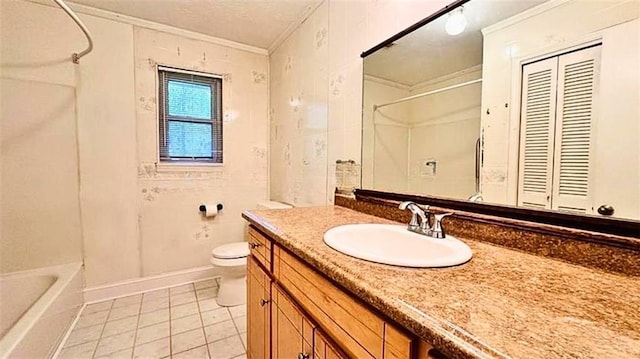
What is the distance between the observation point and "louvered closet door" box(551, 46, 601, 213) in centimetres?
76

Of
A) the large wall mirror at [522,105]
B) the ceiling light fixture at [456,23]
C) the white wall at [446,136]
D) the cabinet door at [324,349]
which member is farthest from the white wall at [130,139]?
the cabinet door at [324,349]

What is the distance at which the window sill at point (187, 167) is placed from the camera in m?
2.42

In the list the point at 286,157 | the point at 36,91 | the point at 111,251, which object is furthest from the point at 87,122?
the point at 286,157

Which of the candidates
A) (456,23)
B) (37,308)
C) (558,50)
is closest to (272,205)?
(37,308)

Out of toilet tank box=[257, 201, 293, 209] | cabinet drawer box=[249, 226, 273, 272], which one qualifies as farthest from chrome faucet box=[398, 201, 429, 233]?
toilet tank box=[257, 201, 293, 209]

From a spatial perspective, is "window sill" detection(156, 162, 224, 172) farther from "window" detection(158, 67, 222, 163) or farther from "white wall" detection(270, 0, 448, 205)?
"white wall" detection(270, 0, 448, 205)

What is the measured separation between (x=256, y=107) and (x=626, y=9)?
101 inches

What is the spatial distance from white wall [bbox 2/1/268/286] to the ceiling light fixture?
2.03 metres

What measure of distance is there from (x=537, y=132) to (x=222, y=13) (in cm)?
223

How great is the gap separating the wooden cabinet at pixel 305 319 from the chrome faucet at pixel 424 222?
437mm

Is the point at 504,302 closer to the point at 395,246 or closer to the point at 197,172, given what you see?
the point at 395,246

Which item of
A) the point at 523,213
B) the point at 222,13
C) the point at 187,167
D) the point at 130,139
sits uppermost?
the point at 222,13

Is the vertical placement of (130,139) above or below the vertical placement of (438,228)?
above

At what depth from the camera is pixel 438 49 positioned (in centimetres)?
121
